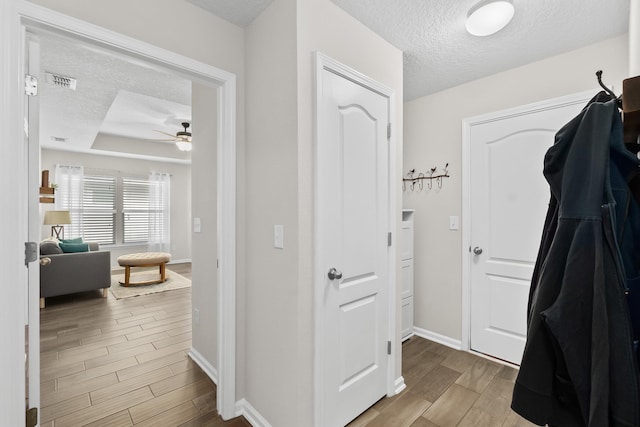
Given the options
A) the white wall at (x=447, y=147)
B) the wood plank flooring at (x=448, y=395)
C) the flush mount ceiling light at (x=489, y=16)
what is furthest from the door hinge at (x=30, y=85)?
the white wall at (x=447, y=147)

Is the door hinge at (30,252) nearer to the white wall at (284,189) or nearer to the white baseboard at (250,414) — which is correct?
the white wall at (284,189)

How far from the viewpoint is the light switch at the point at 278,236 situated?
1609 mm

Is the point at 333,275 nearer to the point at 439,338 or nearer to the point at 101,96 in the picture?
the point at 439,338

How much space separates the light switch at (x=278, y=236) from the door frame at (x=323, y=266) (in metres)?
0.19

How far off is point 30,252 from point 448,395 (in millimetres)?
2606

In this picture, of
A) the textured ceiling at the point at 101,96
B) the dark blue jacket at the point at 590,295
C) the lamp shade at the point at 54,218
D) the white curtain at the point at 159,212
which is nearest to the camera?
the dark blue jacket at the point at 590,295

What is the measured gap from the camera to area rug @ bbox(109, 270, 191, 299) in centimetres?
450

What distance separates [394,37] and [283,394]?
238cm

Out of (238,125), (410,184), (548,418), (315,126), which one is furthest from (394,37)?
(548,418)

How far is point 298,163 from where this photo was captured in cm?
152

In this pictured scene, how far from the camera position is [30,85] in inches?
51.1

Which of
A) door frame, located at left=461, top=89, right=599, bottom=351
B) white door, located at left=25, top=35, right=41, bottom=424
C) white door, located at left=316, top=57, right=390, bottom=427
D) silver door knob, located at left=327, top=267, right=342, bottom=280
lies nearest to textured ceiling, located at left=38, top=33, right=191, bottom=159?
white door, located at left=25, top=35, right=41, bottom=424

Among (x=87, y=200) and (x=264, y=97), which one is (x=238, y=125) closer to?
(x=264, y=97)

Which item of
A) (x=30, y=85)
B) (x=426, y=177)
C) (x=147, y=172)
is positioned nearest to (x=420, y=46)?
(x=426, y=177)
